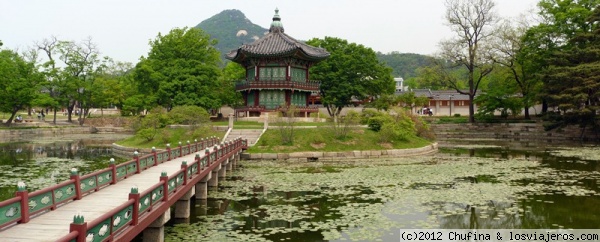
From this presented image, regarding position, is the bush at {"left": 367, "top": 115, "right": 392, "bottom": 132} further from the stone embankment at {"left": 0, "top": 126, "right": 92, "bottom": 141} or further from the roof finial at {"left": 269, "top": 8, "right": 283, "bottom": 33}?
the stone embankment at {"left": 0, "top": 126, "right": 92, "bottom": 141}

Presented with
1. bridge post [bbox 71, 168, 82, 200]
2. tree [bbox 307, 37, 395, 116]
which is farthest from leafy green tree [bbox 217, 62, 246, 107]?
Answer: bridge post [bbox 71, 168, 82, 200]

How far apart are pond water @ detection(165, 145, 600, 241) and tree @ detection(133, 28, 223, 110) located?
26818 mm

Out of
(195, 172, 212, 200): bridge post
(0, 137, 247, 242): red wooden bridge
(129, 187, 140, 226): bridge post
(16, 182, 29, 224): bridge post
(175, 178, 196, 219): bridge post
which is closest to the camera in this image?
(0, 137, 247, 242): red wooden bridge

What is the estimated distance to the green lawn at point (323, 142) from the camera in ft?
107

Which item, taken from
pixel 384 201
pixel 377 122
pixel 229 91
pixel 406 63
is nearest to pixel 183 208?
pixel 384 201

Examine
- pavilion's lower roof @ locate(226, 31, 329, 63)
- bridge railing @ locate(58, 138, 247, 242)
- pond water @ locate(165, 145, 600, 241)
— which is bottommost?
pond water @ locate(165, 145, 600, 241)

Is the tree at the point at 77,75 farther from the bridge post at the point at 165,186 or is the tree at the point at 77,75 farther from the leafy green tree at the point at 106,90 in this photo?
the bridge post at the point at 165,186

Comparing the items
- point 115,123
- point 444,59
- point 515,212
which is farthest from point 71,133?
point 515,212

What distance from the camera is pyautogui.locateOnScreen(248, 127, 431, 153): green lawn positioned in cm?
3250

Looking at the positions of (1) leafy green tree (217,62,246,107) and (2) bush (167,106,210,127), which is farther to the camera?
(1) leafy green tree (217,62,246,107)

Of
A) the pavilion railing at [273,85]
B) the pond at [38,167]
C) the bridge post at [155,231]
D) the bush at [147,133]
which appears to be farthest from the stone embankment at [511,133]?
the bridge post at [155,231]

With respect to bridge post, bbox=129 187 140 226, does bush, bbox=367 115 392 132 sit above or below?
above

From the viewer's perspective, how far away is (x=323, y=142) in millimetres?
33844

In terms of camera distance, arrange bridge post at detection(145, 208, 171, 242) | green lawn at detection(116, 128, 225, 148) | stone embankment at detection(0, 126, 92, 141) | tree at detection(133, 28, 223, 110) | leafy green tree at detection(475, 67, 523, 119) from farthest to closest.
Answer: leafy green tree at detection(475, 67, 523, 119)
stone embankment at detection(0, 126, 92, 141)
tree at detection(133, 28, 223, 110)
green lawn at detection(116, 128, 225, 148)
bridge post at detection(145, 208, 171, 242)
